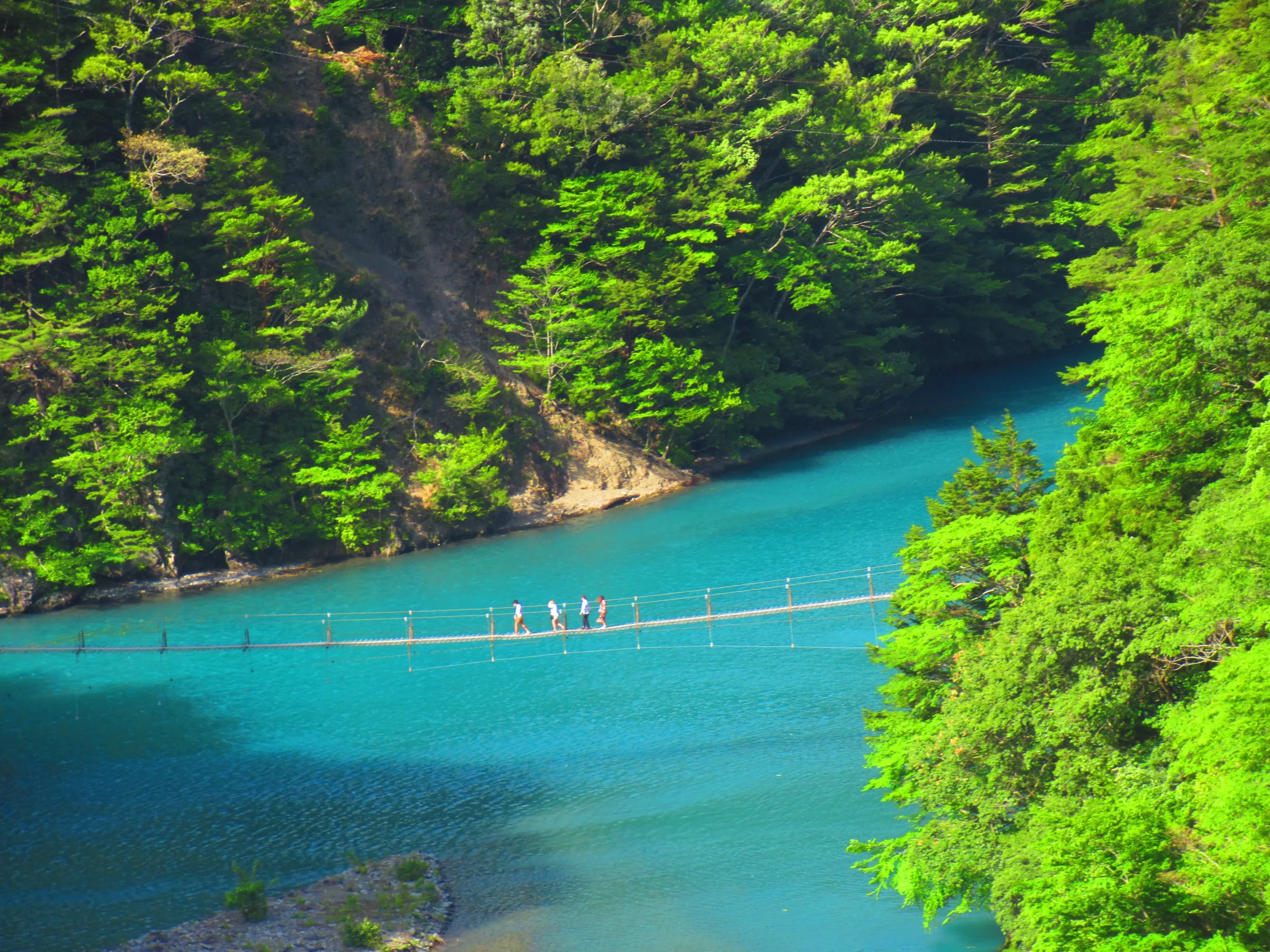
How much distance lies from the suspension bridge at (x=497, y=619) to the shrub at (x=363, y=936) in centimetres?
954

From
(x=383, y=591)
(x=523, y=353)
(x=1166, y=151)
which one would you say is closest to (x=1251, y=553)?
Result: (x=1166, y=151)

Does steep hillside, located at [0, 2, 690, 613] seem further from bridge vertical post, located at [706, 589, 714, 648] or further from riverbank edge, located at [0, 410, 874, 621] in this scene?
bridge vertical post, located at [706, 589, 714, 648]

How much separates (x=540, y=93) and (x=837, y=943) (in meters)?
29.7

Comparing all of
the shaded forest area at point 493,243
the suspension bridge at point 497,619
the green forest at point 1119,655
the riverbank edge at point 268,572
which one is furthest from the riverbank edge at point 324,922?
the shaded forest area at point 493,243

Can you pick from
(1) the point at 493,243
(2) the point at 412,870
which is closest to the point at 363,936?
(2) the point at 412,870

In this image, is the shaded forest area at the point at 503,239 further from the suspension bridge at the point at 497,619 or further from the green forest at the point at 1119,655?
the green forest at the point at 1119,655

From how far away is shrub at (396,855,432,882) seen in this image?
763 inches

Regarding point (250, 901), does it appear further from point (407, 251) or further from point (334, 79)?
point (334, 79)

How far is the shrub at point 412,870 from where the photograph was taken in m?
19.4

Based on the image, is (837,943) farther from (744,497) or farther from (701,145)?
(701,145)

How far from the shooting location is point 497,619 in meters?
29.5

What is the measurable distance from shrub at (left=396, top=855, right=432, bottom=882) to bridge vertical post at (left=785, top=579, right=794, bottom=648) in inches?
356

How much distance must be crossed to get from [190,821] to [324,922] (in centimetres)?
453

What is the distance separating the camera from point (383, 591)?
3203 cm
